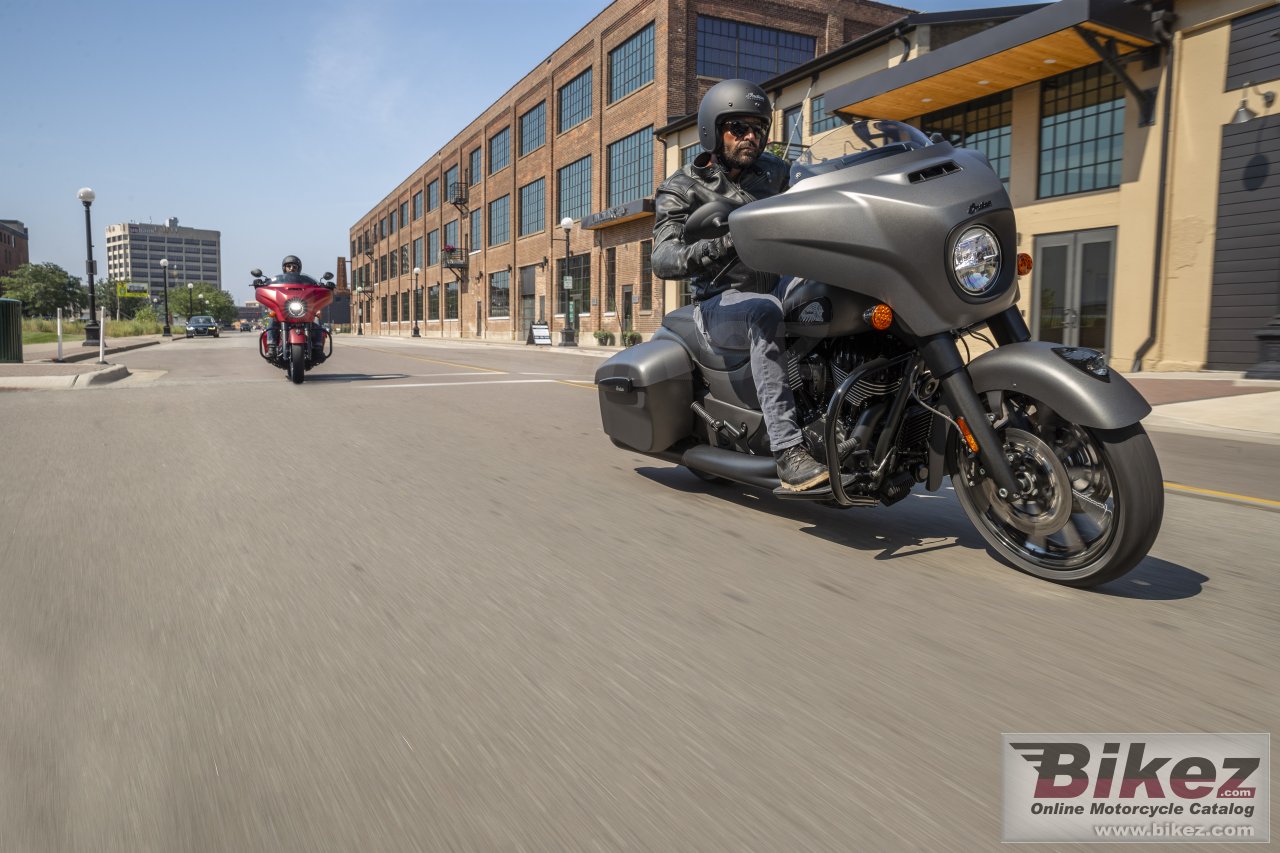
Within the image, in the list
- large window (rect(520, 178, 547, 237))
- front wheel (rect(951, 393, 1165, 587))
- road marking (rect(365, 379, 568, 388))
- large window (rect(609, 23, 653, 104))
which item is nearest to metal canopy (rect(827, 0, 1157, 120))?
road marking (rect(365, 379, 568, 388))

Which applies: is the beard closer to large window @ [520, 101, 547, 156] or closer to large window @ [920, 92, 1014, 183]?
large window @ [920, 92, 1014, 183]

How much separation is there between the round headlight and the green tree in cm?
10487

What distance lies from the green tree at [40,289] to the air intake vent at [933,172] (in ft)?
343

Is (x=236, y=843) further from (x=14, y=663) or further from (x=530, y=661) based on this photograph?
(x=14, y=663)

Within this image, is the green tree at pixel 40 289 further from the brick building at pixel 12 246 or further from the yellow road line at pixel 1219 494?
the yellow road line at pixel 1219 494

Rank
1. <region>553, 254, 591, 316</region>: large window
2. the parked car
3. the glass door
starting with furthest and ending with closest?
the parked car, <region>553, 254, 591, 316</region>: large window, the glass door

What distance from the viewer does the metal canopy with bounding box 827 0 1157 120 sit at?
14039 millimetres

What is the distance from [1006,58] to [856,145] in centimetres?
1431

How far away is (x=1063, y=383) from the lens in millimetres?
2938

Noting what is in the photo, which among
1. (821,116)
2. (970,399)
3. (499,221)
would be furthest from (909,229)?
(499,221)

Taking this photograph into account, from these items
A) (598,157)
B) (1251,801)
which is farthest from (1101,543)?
(598,157)

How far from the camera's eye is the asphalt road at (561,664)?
1760mm

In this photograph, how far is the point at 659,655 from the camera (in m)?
2.59

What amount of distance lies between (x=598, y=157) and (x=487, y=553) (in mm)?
36842
